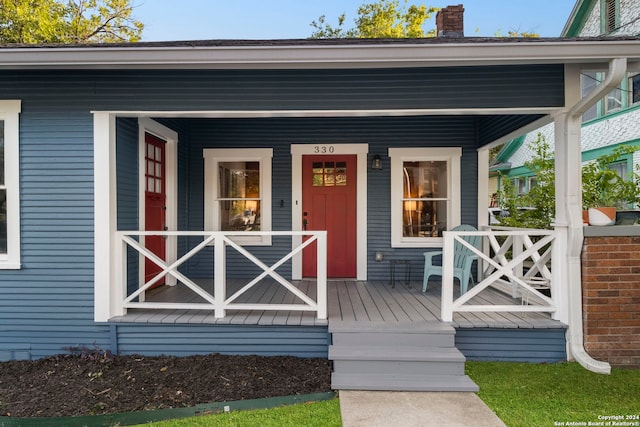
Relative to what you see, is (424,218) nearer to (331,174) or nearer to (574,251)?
(331,174)

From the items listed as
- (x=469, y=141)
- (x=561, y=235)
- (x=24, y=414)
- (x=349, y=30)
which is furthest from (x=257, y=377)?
(x=349, y=30)

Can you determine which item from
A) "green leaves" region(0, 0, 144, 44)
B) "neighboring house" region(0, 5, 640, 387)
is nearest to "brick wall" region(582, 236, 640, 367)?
"neighboring house" region(0, 5, 640, 387)

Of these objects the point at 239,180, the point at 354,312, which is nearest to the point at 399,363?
the point at 354,312

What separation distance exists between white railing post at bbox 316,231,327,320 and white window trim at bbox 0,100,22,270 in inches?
110

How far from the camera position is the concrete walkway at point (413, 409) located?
250cm

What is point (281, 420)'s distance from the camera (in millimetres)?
2549

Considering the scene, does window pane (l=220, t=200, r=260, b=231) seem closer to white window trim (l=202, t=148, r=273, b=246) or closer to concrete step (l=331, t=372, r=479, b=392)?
white window trim (l=202, t=148, r=273, b=246)

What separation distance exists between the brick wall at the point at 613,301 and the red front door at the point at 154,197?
4.49m

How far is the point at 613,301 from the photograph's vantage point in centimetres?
342

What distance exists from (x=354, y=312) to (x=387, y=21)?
657 inches

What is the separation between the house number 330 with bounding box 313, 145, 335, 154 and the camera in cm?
544

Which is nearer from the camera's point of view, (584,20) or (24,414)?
(24,414)

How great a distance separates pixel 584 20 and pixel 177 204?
10096mm

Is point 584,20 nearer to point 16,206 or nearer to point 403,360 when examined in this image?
point 403,360
